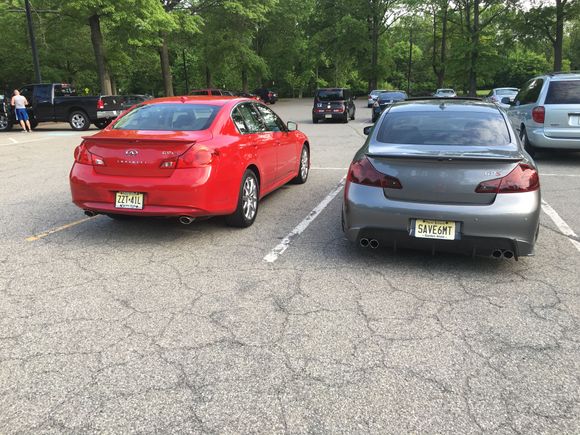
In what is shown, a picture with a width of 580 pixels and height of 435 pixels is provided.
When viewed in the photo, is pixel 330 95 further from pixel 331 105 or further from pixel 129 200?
pixel 129 200

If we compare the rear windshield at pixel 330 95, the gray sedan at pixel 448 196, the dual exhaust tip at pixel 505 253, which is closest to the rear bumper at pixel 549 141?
the gray sedan at pixel 448 196

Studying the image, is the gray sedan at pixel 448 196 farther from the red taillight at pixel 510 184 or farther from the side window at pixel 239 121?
the side window at pixel 239 121

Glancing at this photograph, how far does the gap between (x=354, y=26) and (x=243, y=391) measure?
53.4 meters

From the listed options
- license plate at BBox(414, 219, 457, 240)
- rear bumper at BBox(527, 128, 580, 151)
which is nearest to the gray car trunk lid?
license plate at BBox(414, 219, 457, 240)

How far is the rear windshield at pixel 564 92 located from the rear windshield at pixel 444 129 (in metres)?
5.64

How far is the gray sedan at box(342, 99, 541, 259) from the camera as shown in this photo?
399 centimetres

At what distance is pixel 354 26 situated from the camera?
168 ft

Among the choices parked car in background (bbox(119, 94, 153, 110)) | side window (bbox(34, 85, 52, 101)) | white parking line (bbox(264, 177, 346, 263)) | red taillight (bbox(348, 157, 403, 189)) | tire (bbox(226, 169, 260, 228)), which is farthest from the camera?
parked car in background (bbox(119, 94, 153, 110))

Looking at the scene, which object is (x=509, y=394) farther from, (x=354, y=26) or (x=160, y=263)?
(x=354, y=26)

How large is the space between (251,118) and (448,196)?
10.0ft

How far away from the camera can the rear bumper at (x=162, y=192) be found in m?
4.79

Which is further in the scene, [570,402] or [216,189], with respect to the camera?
[216,189]

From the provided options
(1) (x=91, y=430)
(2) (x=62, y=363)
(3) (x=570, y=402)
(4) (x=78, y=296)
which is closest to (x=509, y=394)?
(3) (x=570, y=402)

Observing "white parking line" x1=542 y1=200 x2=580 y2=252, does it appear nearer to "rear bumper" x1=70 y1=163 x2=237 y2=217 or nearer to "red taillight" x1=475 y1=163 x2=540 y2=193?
"red taillight" x1=475 y1=163 x2=540 y2=193
